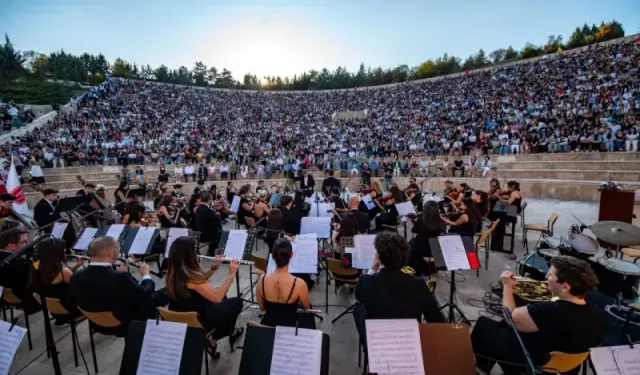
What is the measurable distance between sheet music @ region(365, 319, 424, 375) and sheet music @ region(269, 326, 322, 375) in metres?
0.37

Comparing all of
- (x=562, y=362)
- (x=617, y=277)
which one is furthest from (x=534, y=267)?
(x=562, y=362)

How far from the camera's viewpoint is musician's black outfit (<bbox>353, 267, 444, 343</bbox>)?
2621 millimetres

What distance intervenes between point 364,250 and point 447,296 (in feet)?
6.52

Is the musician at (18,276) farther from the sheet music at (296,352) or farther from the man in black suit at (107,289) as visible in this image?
the sheet music at (296,352)

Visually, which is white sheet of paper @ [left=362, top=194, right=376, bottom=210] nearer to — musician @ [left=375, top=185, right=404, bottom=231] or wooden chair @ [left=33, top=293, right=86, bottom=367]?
musician @ [left=375, top=185, right=404, bottom=231]

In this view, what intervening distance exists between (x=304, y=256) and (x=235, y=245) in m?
0.97

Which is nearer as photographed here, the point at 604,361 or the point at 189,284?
the point at 604,361

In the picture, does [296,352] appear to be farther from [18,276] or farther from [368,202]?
[368,202]

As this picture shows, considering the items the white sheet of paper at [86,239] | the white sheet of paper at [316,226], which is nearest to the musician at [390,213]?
the white sheet of paper at [316,226]

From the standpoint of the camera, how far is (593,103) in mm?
17859

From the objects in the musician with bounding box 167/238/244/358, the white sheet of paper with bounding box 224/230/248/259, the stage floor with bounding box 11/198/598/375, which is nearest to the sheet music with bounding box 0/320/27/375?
the musician with bounding box 167/238/244/358

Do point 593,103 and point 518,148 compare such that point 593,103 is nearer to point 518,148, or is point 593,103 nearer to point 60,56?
point 518,148

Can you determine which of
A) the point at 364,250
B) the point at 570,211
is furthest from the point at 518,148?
the point at 364,250

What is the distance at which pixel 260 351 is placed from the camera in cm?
219
